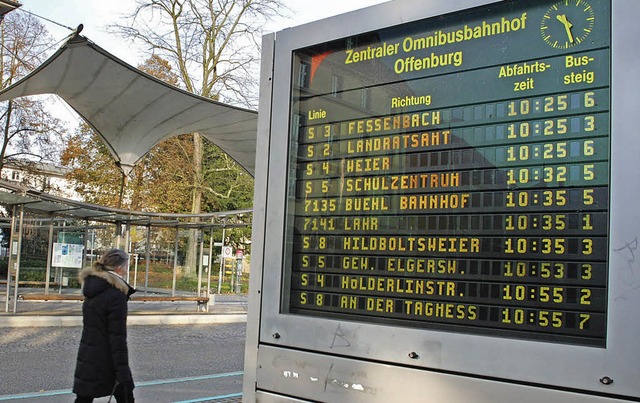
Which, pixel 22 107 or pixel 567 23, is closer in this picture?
pixel 567 23

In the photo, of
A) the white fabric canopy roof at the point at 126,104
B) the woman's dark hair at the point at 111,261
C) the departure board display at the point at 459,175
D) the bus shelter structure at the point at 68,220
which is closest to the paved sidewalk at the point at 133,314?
the bus shelter structure at the point at 68,220

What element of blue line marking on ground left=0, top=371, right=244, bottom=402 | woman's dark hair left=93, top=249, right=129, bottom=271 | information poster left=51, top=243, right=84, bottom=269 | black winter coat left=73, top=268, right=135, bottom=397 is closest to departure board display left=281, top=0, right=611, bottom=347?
black winter coat left=73, top=268, right=135, bottom=397

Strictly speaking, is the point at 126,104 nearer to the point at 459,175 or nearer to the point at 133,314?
the point at 133,314

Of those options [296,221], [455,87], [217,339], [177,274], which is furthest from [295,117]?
[177,274]

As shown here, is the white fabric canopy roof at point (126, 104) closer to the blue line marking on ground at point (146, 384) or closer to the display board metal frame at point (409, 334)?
the blue line marking on ground at point (146, 384)

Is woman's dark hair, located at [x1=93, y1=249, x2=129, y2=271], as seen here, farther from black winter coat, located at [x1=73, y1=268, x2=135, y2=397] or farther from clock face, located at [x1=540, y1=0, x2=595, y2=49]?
clock face, located at [x1=540, y1=0, x2=595, y2=49]

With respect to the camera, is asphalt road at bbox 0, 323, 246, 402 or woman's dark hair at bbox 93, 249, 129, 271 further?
asphalt road at bbox 0, 323, 246, 402

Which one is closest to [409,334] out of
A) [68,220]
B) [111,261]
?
[111,261]

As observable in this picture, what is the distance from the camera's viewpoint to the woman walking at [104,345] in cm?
500

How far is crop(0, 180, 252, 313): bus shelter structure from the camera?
1573 centimetres

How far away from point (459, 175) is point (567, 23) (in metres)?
0.69

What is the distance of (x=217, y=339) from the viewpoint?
14219 mm

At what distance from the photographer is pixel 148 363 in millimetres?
10555

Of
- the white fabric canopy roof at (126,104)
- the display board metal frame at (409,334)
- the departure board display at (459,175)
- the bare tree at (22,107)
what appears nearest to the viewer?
the display board metal frame at (409,334)
